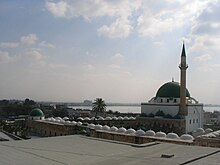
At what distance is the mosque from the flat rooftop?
18.9 metres

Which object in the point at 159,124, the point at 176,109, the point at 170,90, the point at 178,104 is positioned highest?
the point at 170,90

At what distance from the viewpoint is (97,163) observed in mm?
9797

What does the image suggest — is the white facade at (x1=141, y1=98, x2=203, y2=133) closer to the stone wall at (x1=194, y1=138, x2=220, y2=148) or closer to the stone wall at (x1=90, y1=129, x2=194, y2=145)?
the stone wall at (x1=90, y1=129, x2=194, y2=145)

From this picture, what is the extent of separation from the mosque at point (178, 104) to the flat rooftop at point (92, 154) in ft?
62.1

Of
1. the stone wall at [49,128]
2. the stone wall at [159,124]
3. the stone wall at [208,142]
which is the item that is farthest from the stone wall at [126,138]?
the stone wall at [159,124]

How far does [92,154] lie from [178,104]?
73.7 feet

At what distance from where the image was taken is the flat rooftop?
10.1 metres

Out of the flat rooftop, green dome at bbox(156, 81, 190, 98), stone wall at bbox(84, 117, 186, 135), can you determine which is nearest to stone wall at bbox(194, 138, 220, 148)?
the flat rooftop

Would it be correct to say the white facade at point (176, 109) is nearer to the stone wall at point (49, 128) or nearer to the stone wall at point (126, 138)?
the stone wall at point (49, 128)

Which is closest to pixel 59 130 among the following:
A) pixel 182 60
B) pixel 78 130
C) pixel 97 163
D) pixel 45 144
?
pixel 78 130

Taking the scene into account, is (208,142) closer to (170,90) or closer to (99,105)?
(170,90)

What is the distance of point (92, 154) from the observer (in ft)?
39.8

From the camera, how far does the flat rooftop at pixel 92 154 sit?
10104 mm

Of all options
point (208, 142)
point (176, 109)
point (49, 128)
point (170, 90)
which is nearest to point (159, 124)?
point (176, 109)
